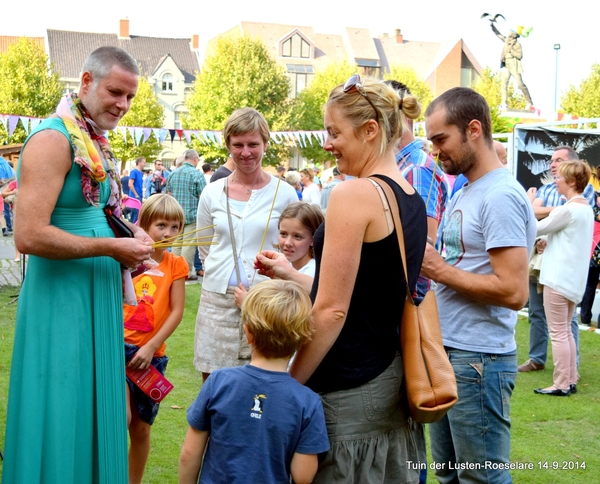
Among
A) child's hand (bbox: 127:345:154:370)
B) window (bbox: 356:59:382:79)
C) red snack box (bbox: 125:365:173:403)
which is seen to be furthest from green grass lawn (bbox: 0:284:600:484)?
window (bbox: 356:59:382:79)

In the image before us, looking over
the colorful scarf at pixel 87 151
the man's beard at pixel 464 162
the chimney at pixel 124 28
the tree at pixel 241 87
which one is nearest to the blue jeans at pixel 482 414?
the man's beard at pixel 464 162

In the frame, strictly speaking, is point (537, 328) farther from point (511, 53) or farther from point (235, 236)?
point (511, 53)

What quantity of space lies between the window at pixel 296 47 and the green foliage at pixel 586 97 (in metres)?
32.2

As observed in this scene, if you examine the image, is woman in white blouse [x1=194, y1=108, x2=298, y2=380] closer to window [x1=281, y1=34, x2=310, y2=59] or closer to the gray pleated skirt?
the gray pleated skirt

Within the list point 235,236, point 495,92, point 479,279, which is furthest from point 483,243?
point 495,92

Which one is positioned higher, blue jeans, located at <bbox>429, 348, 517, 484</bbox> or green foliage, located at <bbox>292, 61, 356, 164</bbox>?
green foliage, located at <bbox>292, 61, 356, 164</bbox>

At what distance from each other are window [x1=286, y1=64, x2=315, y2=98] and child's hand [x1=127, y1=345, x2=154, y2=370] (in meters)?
62.6

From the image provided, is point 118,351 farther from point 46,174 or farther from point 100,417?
point 46,174

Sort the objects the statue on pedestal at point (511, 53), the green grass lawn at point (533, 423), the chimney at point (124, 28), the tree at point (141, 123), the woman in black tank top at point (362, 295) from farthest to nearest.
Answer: the chimney at point (124, 28), the tree at point (141, 123), the statue on pedestal at point (511, 53), the green grass lawn at point (533, 423), the woman in black tank top at point (362, 295)

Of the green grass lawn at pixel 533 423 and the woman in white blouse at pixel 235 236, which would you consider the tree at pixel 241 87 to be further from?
the woman in white blouse at pixel 235 236

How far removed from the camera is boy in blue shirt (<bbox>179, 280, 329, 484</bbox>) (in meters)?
2.20

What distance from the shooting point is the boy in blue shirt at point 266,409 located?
220 centimetres

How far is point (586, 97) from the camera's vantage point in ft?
123

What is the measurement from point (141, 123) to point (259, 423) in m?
50.2
